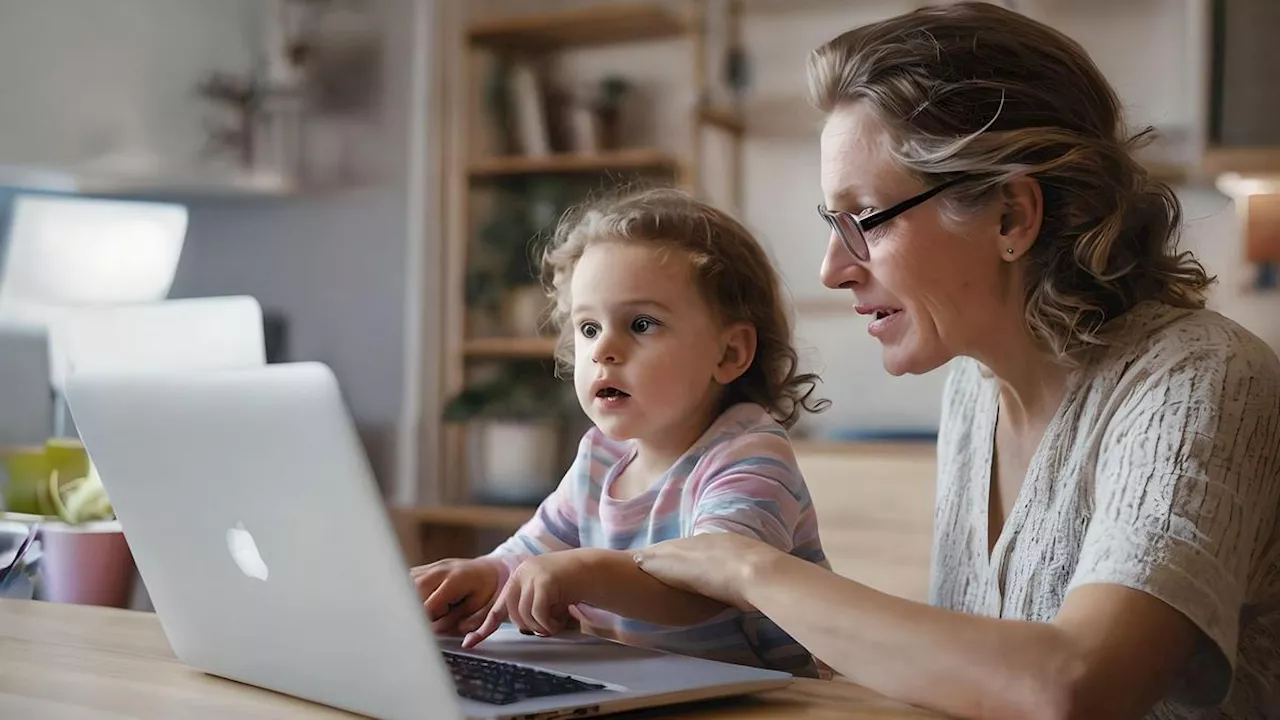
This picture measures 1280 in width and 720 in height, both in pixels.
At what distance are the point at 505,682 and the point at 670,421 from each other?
50 cm

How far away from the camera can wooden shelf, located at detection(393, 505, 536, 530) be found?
11.2 feet

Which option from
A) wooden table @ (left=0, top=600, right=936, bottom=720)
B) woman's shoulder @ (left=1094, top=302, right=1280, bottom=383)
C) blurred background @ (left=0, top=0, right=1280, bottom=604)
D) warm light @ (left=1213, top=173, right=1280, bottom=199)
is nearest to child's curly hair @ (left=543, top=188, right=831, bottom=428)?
woman's shoulder @ (left=1094, top=302, right=1280, bottom=383)

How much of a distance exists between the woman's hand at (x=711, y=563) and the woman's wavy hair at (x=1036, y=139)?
394mm

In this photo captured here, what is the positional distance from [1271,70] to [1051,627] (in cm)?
228

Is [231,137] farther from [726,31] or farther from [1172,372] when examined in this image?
[1172,372]

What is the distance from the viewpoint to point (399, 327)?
12.7 feet

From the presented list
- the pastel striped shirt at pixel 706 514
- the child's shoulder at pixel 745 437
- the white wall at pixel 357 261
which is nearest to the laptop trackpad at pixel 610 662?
the pastel striped shirt at pixel 706 514

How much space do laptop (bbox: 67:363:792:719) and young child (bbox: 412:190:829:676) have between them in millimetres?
157

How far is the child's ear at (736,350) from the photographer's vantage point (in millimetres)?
1399

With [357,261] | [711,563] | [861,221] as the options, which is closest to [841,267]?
[861,221]

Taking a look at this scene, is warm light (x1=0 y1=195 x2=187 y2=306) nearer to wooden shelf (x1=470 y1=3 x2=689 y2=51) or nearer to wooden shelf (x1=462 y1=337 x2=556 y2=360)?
wooden shelf (x1=462 y1=337 x2=556 y2=360)

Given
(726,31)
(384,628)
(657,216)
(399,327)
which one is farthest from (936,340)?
(399,327)

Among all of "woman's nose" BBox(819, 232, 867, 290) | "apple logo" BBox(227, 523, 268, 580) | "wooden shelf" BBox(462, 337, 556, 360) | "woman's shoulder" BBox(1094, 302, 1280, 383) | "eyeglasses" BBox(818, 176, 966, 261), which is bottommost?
"wooden shelf" BBox(462, 337, 556, 360)

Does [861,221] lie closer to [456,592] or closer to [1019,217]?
[1019,217]
